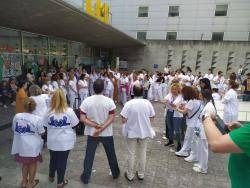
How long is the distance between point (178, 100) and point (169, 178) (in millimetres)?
1964

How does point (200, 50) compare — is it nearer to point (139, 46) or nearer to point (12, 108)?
point (139, 46)

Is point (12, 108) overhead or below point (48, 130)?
below

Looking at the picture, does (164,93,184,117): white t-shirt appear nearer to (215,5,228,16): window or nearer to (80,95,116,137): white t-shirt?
(80,95,116,137): white t-shirt

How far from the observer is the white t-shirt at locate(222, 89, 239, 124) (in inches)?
227

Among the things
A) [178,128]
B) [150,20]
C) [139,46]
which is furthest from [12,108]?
[150,20]

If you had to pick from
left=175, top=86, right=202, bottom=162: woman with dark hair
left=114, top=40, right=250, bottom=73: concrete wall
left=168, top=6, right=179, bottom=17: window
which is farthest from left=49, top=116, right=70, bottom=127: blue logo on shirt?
left=168, top=6, right=179, bottom=17: window

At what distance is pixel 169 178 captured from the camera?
4312 mm

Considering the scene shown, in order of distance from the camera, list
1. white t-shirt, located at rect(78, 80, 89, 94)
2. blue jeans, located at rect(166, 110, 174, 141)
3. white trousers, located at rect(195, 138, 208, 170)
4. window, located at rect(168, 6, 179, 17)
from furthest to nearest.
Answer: window, located at rect(168, 6, 179, 17) → white t-shirt, located at rect(78, 80, 89, 94) → blue jeans, located at rect(166, 110, 174, 141) → white trousers, located at rect(195, 138, 208, 170)

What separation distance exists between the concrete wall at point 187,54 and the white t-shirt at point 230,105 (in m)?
19.2

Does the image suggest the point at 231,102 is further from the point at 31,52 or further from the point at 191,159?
the point at 31,52

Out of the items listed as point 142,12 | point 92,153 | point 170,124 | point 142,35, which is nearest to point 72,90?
point 170,124

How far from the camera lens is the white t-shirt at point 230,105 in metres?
5.76

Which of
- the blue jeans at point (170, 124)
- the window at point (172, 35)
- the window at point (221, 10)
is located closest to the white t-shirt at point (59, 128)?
the blue jeans at point (170, 124)

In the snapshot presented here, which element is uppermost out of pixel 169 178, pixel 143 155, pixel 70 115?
pixel 70 115
